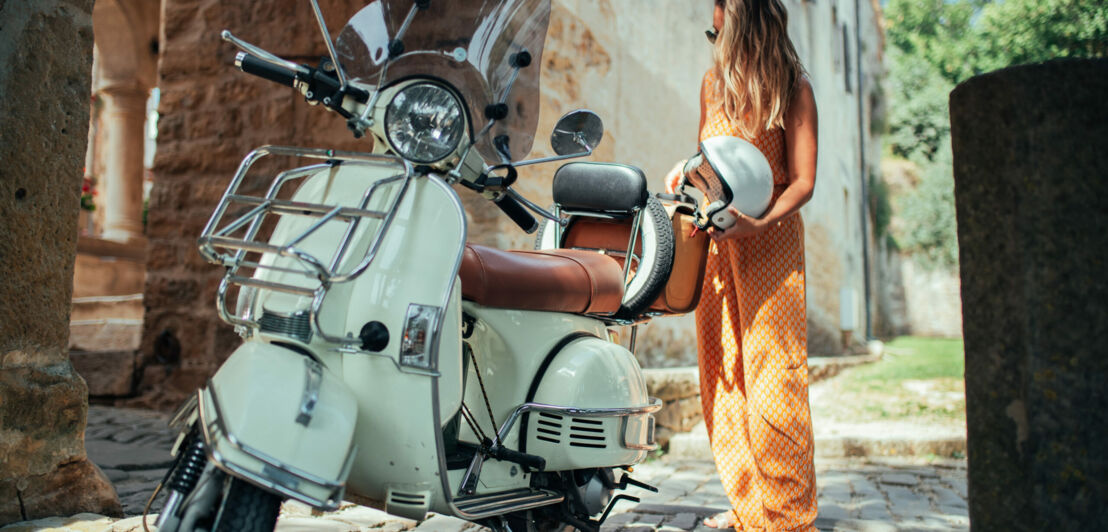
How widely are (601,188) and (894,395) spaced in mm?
6260

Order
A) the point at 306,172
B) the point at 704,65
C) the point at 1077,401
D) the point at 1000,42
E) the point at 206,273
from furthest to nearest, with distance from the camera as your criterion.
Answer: the point at 1000,42, the point at 704,65, the point at 206,273, the point at 306,172, the point at 1077,401

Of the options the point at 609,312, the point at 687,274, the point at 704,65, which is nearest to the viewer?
the point at 609,312

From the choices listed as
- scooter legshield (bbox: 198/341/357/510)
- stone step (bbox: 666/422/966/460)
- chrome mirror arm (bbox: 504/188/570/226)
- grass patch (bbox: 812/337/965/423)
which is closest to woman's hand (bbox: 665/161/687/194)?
chrome mirror arm (bbox: 504/188/570/226)

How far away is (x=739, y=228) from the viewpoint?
2609mm

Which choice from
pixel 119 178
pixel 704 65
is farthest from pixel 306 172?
pixel 119 178

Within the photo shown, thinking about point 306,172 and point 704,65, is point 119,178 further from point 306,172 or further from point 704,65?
point 306,172

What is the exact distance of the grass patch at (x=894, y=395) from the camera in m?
6.53

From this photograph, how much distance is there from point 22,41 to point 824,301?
1300 cm

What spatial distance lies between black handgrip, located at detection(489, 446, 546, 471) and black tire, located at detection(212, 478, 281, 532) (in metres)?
0.68

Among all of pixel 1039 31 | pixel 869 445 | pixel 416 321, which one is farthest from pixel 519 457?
pixel 1039 31

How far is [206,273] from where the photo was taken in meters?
5.42

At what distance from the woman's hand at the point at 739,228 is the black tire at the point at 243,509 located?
160 centimetres

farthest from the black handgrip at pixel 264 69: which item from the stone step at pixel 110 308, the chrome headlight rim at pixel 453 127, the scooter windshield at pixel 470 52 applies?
the stone step at pixel 110 308

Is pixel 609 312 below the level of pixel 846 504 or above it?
above
